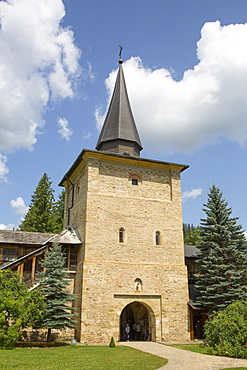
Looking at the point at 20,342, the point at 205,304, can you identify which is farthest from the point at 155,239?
the point at 20,342

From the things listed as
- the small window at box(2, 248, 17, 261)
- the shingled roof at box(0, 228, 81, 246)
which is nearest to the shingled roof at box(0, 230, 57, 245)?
the shingled roof at box(0, 228, 81, 246)

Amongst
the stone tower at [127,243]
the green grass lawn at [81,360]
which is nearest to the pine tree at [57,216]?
the stone tower at [127,243]

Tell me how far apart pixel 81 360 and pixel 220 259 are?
1214cm

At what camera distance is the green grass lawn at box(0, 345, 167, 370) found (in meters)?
10.9

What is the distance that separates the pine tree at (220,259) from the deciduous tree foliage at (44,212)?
18.9 m

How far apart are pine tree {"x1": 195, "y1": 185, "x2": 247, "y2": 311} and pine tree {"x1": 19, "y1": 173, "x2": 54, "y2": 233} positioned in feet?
64.5

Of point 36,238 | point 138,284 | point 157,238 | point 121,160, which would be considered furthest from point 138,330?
point 121,160

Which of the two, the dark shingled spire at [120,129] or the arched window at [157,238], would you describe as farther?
the dark shingled spire at [120,129]

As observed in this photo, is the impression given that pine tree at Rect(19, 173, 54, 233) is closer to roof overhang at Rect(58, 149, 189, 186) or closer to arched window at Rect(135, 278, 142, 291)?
roof overhang at Rect(58, 149, 189, 186)

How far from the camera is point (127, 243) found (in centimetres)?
2081

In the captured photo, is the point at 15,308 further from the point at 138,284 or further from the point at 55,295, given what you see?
the point at 138,284

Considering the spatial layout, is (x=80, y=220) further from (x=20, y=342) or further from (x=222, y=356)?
(x=222, y=356)

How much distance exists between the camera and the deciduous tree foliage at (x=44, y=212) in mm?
36812

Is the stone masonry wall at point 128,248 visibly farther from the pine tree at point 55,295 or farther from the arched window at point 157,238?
the pine tree at point 55,295
